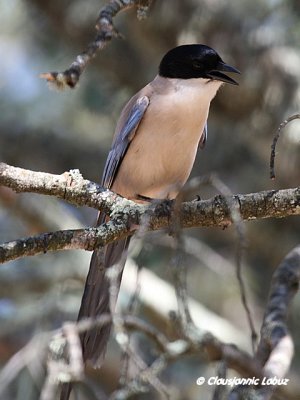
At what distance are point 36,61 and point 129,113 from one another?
2.95 metres

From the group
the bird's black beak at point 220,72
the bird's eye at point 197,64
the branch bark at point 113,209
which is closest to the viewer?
the branch bark at point 113,209

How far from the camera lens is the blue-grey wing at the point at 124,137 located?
5090 millimetres

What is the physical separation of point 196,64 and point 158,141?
1.81ft

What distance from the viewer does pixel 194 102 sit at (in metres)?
5.02

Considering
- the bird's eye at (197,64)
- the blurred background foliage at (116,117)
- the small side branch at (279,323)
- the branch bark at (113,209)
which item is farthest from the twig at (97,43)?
the blurred background foliage at (116,117)

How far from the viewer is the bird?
493 cm

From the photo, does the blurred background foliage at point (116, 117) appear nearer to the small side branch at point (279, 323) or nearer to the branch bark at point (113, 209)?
the small side branch at point (279, 323)

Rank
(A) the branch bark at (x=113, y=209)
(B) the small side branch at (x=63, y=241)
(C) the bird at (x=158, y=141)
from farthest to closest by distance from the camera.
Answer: (C) the bird at (x=158, y=141)
(A) the branch bark at (x=113, y=209)
(B) the small side branch at (x=63, y=241)

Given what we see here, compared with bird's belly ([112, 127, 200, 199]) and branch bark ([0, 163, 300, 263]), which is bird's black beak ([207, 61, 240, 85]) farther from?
branch bark ([0, 163, 300, 263])

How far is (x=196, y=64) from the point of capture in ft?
16.9

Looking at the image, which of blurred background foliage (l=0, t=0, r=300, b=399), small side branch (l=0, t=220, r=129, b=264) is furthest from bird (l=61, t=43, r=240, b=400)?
small side branch (l=0, t=220, r=129, b=264)

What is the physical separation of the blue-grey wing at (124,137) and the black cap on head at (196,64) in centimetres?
26

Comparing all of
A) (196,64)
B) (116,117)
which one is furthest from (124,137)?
(116,117)

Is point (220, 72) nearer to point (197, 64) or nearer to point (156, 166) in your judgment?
point (197, 64)
